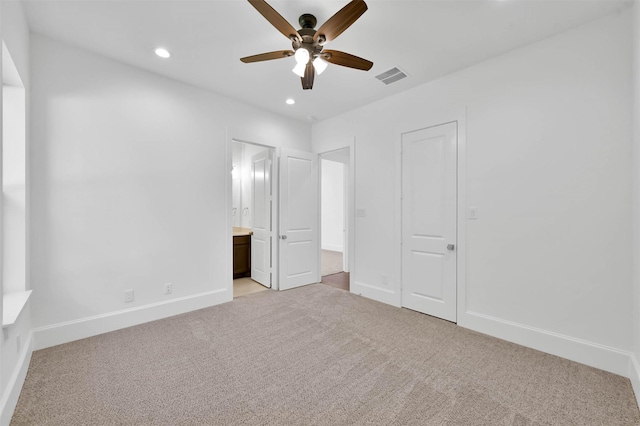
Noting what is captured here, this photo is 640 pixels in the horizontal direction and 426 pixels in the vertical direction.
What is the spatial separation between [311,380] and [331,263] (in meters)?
4.50

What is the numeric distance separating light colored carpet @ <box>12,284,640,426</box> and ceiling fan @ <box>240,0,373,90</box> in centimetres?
243

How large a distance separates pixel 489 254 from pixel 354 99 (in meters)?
2.60

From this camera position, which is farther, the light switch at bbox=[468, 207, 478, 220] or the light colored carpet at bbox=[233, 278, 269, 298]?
the light colored carpet at bbox=[233, 278, 269, 298]

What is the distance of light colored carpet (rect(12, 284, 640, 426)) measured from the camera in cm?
171

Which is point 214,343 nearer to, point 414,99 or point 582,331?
point 582,331

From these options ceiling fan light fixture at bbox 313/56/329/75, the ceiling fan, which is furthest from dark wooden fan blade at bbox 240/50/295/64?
ceiling fan light fixture at bbox 313/56/329/75

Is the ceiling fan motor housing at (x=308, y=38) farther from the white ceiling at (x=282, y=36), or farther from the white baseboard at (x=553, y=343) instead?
the white baseboard at (x=553, y=343)

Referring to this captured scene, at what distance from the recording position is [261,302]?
374 centimetres

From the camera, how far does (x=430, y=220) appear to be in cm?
332

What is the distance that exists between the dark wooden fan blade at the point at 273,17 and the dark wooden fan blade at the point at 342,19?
0.63 feet

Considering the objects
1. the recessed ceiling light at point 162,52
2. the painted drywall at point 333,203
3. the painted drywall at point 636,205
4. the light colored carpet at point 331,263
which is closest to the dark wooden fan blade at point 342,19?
the recessed ceiling light at point 162,52

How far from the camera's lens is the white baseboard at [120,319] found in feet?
8.26

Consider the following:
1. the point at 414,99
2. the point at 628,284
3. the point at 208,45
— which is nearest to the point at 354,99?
the point at 414,99

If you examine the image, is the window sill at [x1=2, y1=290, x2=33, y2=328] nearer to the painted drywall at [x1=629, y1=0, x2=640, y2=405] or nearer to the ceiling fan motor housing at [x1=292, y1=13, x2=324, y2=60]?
the ceiling fan motor housing at [x1=292, y1=13, x2=324, y2=60]
